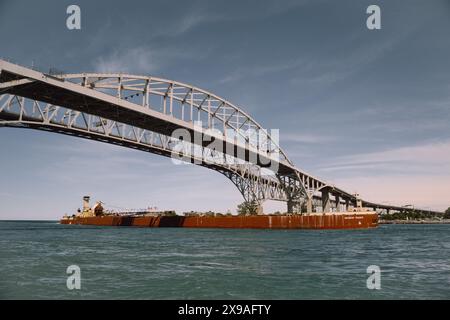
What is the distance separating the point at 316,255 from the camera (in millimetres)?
20547

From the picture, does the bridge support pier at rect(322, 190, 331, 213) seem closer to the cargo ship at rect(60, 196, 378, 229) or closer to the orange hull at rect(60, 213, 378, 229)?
the cargo ship at rect(60, 196, 378, 229)

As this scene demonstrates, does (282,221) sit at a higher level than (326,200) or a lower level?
lower

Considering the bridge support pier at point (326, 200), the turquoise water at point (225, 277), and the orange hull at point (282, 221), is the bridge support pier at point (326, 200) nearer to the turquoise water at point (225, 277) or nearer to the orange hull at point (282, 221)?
the orange hull at point (282, 221)

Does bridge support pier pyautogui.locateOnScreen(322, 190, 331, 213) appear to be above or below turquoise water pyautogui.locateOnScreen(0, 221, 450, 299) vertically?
above

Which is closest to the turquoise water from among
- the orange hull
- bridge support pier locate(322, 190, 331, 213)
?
the orange hull

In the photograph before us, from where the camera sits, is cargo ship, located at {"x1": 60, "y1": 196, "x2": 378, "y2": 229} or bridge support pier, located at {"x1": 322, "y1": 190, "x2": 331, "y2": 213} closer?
cargo ship, located at {"x1": 60, "y1": 196, "x2": 378, "y2": 229}

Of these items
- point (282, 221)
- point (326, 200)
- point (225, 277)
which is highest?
point (326, 200)

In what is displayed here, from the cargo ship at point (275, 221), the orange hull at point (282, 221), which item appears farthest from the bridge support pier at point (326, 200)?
the orange hull at point (282, 221)

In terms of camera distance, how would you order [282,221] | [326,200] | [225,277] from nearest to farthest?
[225,277], [282,221], [326,200]

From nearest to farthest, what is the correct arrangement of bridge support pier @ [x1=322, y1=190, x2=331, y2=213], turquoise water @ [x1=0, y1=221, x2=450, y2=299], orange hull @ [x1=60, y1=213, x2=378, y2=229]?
1. turquoise water @ [x1=0, y1=221, x2=450, y2=299]
2. orange hull @ [x1=60, y1=213, x2=378, y2=229]
3. bridge support pier @ [x1=322, y1=190, x2=331, y2=213]

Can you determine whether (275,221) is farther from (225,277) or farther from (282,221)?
(225,277)

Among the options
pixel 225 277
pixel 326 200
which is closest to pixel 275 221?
pixel 326 200
